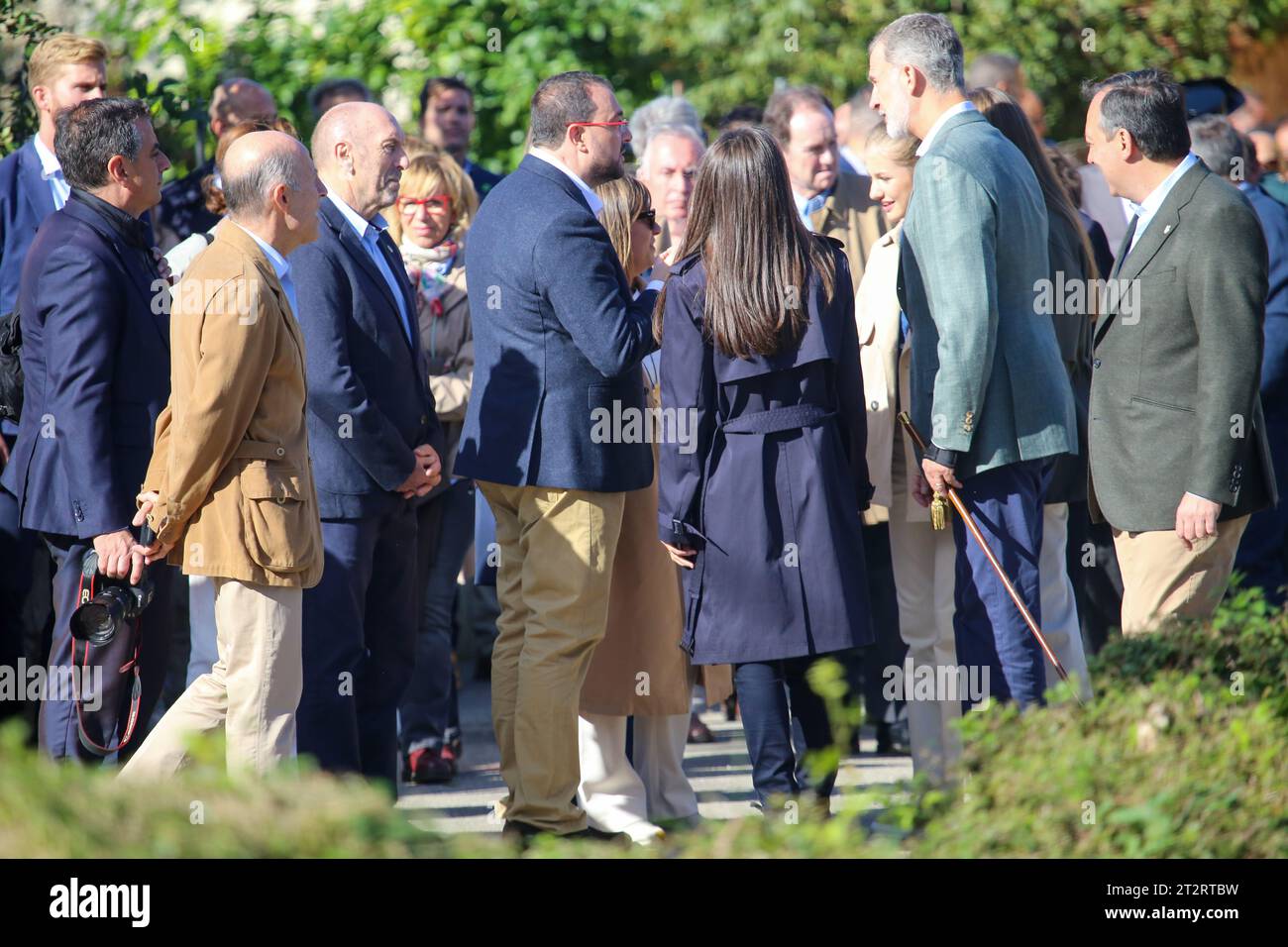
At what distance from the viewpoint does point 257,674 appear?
470 cm

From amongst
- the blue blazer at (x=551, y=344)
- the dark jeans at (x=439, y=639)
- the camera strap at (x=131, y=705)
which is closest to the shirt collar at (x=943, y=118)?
the blue blazer at (x=551, y=344)

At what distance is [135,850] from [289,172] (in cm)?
267

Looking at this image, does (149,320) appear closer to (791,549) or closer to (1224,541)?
(791,549)

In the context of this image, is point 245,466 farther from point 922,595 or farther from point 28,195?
point 922,595

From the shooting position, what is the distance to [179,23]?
432 inches

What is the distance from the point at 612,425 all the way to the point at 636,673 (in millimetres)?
916

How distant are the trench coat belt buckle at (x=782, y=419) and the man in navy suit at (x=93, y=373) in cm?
196

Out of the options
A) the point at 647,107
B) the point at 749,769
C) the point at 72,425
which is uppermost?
the point at 647,107

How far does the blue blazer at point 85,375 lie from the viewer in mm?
5133

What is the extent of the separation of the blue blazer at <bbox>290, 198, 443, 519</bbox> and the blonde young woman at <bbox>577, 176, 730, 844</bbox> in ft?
2.73

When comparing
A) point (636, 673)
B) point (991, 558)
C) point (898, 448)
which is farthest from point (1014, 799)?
point (898, 448)

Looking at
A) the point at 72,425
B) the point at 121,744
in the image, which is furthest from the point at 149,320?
the point at 121,744

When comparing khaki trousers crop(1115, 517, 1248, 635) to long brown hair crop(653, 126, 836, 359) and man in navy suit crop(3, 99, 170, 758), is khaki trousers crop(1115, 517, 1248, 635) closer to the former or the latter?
long brown hair crop(653, 126, 836, 359)

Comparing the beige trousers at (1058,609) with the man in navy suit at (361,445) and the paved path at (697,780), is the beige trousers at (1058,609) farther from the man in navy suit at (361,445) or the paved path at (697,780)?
the man in navy suit at (361,445)
